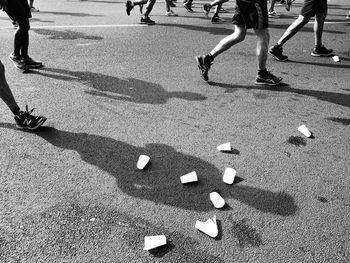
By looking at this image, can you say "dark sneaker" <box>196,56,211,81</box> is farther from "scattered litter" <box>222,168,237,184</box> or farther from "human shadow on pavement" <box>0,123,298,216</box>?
"scattered litter" <box>222,168,237,184</box>

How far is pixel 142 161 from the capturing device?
116 inches

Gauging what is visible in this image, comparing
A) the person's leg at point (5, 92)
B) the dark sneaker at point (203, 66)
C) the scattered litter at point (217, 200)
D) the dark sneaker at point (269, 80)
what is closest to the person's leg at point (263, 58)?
the dark sneaker at point (269, 80)

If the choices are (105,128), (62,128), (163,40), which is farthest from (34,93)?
(163,40)

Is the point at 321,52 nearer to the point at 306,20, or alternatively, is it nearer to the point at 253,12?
the point at 306,20

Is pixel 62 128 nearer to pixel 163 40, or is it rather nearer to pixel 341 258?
pixel 341 258

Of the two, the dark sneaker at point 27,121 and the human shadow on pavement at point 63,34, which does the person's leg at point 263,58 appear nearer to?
the dark sneaker at point 27,121

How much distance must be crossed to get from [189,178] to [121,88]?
6.91 ft

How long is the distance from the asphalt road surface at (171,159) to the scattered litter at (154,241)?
53mm

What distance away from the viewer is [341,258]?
2107mm

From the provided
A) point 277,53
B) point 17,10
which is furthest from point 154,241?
point 277,53

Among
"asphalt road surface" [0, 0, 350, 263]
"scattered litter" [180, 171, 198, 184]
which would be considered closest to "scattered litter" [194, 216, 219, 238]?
"asphalt road surface" [0, 0, 350, 263]

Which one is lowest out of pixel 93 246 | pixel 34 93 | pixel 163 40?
pixel 93 246

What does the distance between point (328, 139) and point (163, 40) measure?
4.08m

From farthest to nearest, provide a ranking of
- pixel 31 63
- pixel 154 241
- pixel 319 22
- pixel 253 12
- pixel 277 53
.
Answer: pixel 277 53, pixel 319 22, pixel 31 63, pixel 253 12, pixel 154 241
